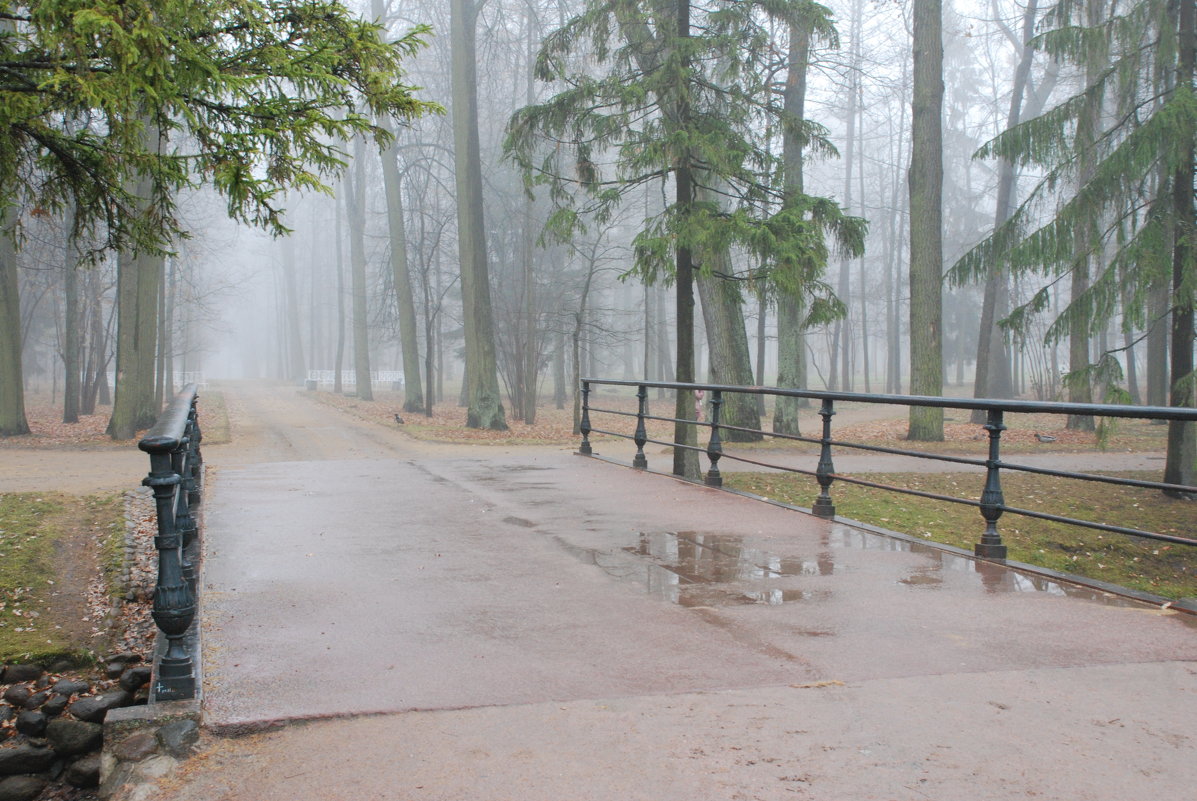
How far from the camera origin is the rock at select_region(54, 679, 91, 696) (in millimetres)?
5516

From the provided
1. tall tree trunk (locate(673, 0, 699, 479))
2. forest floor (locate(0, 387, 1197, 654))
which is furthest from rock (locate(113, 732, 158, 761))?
tall tree trunk (locate(673, 0, 699, 479))

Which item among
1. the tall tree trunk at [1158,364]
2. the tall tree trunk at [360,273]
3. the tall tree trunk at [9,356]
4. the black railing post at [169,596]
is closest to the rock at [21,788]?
the black railing post at [169,596]

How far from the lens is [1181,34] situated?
13.1 m

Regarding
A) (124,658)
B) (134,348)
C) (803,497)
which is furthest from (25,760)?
(134,348)

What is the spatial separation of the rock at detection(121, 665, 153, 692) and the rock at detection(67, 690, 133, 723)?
13 cm

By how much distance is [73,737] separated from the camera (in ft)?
15.3

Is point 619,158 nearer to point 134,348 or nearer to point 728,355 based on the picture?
point 728,355

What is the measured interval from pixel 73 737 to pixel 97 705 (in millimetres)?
252

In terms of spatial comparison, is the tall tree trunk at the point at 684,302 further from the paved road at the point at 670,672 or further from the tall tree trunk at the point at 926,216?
the tall tree trunk at the point at 926,216

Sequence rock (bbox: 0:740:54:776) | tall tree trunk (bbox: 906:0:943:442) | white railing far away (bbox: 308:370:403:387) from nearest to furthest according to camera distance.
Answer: rock (bbox: 0:740:54:776)
tall tree trunk (bbox: 906:0:943:442)
white railing far away (bbox: 308:370:403:387)

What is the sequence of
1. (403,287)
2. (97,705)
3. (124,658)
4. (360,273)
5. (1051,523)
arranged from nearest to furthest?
(97,705) < (124,658) < (1051,523) < (403,287) < (360,273)

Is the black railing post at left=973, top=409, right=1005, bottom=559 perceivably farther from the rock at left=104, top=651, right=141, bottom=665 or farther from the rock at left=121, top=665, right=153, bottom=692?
the rock at left=104, top=651, right=141, bottom=665

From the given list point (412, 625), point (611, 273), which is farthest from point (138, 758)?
point (611, 273)

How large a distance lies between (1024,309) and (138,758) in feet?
47.4
